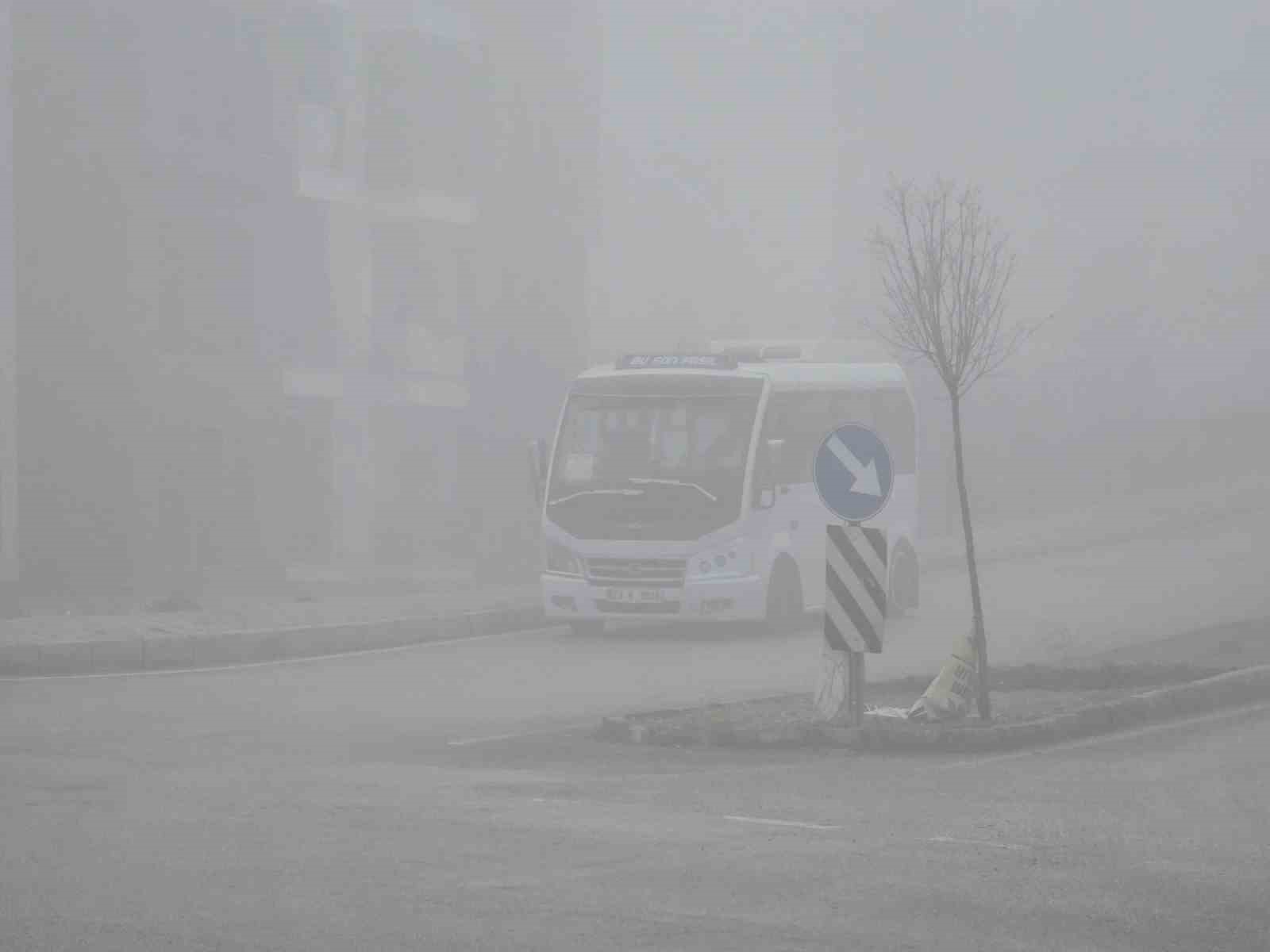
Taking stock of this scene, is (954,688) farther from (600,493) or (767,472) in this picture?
(600,493)

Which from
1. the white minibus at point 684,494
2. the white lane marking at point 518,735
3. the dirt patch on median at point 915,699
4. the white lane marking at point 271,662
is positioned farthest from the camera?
the white minibus at point 684,494

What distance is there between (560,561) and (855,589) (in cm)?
826

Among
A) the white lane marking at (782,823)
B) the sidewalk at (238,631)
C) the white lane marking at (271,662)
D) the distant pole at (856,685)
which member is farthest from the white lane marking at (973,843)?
the sidewalk at (238,631)

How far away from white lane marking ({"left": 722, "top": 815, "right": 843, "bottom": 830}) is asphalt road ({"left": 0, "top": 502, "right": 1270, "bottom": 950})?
2cm

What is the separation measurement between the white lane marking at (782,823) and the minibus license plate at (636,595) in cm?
1072

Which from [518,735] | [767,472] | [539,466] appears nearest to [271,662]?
[539,466]

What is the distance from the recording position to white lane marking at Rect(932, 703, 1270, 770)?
10.9 metres

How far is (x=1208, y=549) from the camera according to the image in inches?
1190

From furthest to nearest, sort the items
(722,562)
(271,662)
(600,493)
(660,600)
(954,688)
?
(600,493), (722,562), (660,600), (271,662), (954,688)

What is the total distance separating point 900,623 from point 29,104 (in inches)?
653

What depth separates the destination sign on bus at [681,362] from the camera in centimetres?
2078

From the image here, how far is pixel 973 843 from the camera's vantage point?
8039 mm

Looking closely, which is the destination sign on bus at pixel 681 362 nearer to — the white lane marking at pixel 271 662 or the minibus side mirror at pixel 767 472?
the minibus side mirror at pixel 767 472

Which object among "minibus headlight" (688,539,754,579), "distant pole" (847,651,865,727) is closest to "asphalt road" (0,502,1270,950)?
"distant pole" (847,651,865,727)
